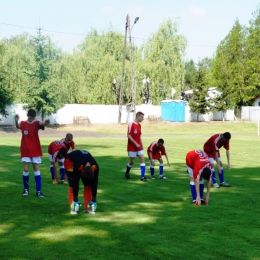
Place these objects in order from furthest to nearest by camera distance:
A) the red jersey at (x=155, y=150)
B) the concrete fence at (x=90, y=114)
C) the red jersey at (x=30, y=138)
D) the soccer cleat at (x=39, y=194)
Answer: the concrete fence at (x=90, y=114) → the red jersey at (x=155, y=150) → the soccer cleat at (x=39, y=194) → the red jersey at (x=30, y=138)

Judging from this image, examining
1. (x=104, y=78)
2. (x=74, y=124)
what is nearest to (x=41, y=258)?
(x=74, y=124)

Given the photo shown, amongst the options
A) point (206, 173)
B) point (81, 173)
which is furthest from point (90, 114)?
point (81, 173)

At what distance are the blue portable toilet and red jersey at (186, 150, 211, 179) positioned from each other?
59.6 meters

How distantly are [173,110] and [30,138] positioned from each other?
60.0m

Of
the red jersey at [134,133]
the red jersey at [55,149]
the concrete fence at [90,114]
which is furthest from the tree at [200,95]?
the red jersey at [55,149]

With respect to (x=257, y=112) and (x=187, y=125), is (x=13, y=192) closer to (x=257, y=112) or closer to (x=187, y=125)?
(x=187, y=125)

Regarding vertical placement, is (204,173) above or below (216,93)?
below

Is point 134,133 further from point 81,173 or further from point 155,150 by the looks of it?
point 81,173

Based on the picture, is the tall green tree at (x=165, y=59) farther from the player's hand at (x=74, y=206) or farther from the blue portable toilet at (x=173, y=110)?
the player's hand at (x=74, y=206)

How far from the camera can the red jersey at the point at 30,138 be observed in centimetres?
1339

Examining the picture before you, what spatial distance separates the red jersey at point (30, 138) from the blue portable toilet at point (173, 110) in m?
59.2

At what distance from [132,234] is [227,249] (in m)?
1.78

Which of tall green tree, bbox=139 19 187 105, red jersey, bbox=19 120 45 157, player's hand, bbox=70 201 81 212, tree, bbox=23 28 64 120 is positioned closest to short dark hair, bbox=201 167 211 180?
player's hand, bbox=70 201 81 212

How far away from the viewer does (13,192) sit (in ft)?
47.9
